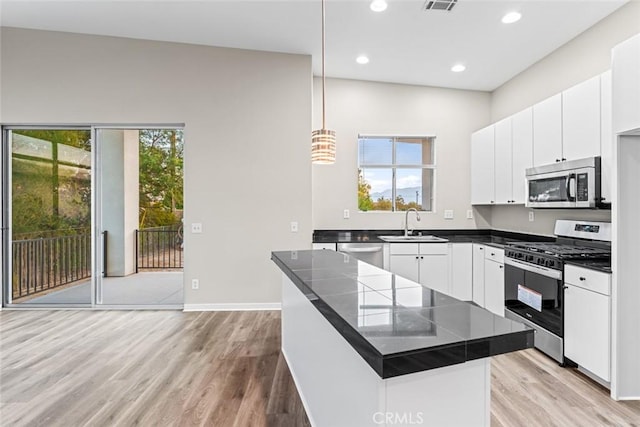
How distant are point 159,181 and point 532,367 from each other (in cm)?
456

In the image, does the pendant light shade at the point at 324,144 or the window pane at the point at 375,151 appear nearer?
the pendant light shade at the point at 324,144

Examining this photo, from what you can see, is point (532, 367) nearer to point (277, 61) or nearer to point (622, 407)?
point (622, 407)

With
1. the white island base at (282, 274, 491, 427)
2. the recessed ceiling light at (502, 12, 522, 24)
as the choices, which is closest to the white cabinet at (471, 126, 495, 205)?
the recessed ceiling light at (502, 12, 522, 24)

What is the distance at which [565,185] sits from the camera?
3172mm

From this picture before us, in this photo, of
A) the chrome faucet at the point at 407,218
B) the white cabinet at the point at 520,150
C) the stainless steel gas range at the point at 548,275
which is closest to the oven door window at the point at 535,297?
the stainless steel gas range at the point at 548,275

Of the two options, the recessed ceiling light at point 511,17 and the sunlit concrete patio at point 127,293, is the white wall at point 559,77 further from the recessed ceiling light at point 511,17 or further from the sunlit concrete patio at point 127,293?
the sunlit concrete patio at point 127,293

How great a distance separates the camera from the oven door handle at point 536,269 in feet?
9.43

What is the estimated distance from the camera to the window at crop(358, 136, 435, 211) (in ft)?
17.0

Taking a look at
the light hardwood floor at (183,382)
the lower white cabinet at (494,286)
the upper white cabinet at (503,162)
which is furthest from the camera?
the upper white cabinet at (503,162)

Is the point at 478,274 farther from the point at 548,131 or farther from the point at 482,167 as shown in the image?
the point at 548,131

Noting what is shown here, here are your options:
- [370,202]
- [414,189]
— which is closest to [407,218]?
[414,189]

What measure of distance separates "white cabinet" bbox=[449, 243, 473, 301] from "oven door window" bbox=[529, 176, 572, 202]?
1060 millimetres

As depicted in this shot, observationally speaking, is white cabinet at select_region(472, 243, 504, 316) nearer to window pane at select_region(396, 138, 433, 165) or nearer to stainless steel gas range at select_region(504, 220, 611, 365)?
stainless steel gas range at select_region(504, 220, 611, 365)

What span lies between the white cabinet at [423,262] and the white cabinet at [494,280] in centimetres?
54
